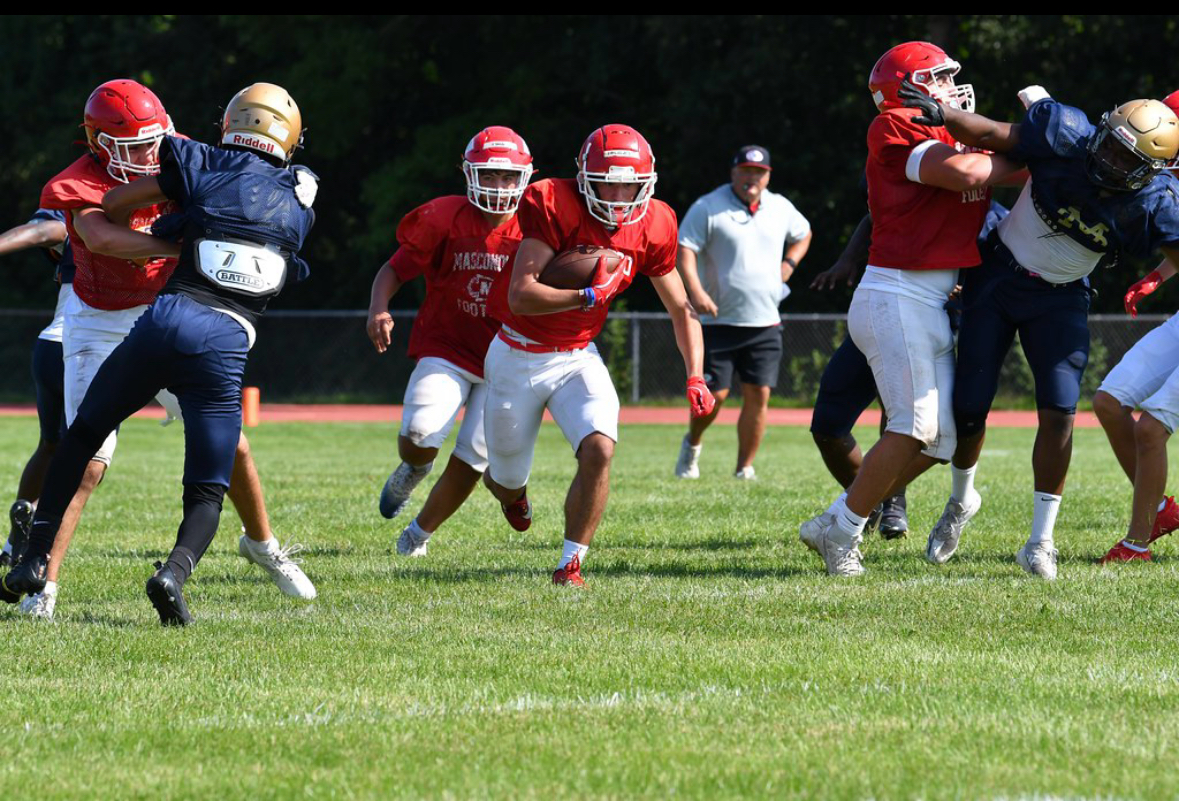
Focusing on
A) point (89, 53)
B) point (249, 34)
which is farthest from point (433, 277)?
point (89, 53)

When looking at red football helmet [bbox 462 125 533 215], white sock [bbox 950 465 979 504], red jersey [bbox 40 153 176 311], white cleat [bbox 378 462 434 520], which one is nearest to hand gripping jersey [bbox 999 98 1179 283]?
white sock [bbox 950 465 979 504]

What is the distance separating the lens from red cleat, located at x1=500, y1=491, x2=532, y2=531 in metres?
7.21

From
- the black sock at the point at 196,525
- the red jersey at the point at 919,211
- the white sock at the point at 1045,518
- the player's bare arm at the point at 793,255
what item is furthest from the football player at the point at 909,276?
the player's bare arm at the point at 793,255

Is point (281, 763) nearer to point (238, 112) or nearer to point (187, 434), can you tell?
point (187, 434)

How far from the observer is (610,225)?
6195mm

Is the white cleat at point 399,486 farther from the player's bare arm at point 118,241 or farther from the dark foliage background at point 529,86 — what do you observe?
the dark foliage background at point 529,86

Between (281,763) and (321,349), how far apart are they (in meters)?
22.6

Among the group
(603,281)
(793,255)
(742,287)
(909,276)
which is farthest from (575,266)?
(793,255)

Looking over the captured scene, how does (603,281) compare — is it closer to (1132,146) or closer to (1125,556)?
(1132,146)

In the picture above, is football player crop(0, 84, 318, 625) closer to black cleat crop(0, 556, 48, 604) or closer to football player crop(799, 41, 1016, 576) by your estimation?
black cleat crop(0, 556, 48, 604)


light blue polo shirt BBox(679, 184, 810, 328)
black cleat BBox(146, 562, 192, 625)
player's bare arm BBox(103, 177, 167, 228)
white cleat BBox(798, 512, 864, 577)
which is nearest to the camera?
black cleat BBox(146, 562, 192, 625)

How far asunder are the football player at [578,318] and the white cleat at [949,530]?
4.29ft

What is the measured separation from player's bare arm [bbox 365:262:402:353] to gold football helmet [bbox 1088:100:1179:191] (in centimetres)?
298

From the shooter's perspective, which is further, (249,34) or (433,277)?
(249,34)
